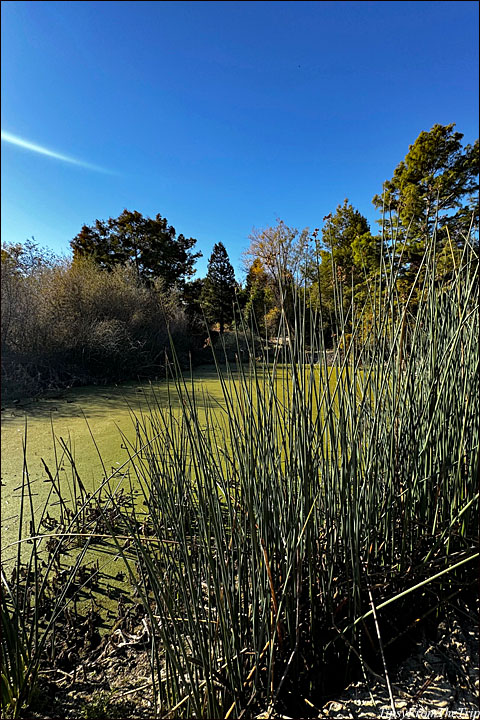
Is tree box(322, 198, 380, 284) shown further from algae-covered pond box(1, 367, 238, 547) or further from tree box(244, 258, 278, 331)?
algae-covered pond box(1, 367, 238, 547)

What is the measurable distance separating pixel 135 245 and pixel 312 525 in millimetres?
9878

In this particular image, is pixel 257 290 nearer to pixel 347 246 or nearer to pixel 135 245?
pixel 347 246

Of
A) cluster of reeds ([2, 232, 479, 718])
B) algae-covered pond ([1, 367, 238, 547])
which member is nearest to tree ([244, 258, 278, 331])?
cluster of reeds ([2, 232, 479, 718])

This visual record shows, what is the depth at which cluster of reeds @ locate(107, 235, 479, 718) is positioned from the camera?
0.74 m

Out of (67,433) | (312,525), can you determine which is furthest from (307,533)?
(67,433)

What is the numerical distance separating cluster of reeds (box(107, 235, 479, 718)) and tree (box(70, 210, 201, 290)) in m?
8.86

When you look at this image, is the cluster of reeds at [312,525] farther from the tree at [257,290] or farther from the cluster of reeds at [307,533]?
the tree at [257,290]

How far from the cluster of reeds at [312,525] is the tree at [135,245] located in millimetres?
8859

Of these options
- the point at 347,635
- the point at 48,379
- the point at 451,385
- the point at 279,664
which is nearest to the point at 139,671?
the point at 279,664

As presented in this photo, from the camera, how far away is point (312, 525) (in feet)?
2.64

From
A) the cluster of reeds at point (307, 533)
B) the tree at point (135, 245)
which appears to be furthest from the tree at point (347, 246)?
the tree at point (135, 245)

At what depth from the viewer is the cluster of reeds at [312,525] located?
2.41 ft

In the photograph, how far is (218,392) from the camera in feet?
14.7

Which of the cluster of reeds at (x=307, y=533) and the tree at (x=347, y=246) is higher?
the tree at (x=347, y=246)
